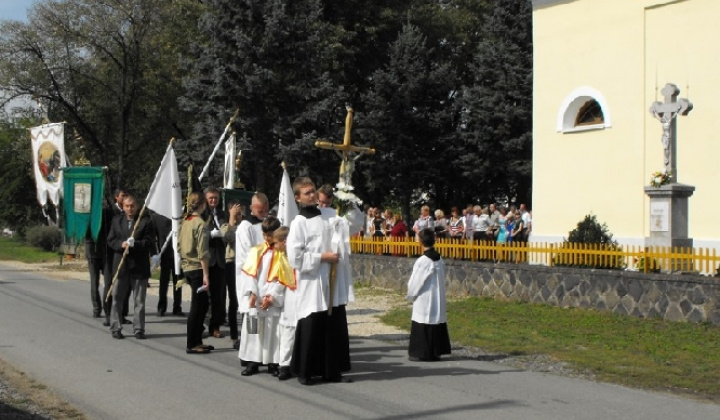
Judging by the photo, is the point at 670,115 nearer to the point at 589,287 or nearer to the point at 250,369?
the point at 589,287

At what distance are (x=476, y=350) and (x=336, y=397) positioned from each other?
3.39 meters

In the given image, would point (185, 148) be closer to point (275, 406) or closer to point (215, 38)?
point (215, 38)

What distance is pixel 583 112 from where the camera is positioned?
2147cm

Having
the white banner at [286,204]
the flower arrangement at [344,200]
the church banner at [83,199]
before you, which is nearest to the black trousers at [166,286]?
the church banner at [83,199]

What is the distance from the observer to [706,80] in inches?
732

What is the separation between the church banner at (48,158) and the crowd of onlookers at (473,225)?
7.86m

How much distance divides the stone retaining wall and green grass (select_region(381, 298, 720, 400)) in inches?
9.3

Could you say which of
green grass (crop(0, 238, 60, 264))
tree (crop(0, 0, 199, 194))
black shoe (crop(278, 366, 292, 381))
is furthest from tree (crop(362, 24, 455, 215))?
black shoe (crop(278, 366, 292, 381))

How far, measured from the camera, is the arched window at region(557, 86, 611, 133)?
20672mm

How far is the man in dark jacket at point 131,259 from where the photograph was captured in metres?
11.5

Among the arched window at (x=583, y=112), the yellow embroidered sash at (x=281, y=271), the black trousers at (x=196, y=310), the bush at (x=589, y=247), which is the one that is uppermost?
the arched window at (x=583, y=112)

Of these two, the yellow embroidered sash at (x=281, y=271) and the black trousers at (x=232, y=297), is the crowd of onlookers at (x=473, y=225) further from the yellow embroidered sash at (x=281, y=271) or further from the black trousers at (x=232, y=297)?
the yellow embroidered sash at (x=281, y=271)

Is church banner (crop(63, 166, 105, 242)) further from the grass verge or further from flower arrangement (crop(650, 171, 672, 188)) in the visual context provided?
flower arrangement (crop(650, 171, 672, 188))

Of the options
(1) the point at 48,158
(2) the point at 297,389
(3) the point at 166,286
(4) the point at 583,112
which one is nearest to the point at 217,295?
(2) the point at 297,389
